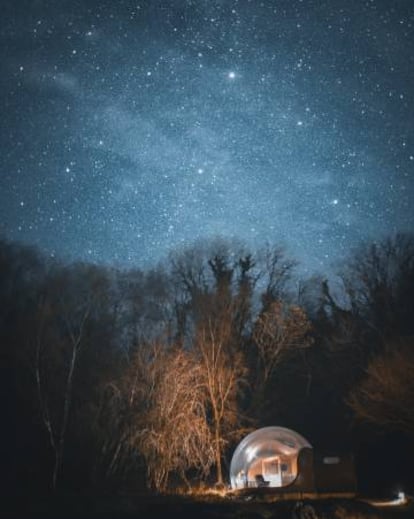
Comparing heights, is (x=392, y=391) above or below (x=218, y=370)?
below

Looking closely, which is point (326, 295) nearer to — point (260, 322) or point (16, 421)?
point (260, 322)

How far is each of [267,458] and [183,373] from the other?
7.19 meters

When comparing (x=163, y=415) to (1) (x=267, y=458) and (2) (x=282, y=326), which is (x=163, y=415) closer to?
(1) (x=267, y=458)

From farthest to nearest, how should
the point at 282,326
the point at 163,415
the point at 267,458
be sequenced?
the point at 282,326, the point at 267,458, the point at 163,415

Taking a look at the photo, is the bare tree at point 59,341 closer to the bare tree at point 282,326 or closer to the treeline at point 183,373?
the treeline at point 183,373

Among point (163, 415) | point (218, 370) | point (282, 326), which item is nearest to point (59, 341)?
point (163, 415)

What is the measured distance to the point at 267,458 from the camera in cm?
2234

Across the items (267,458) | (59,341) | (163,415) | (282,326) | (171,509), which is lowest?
(171,509)

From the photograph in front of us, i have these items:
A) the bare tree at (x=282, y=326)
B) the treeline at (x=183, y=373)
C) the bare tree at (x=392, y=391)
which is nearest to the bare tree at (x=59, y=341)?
the treeline at (x=183, y=373)

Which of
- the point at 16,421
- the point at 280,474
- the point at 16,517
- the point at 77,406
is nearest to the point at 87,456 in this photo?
the point at 77,406

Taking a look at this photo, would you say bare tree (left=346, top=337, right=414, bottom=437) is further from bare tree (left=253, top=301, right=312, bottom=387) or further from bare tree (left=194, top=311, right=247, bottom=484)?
bare tree (left=194, top=311, right=247, bottom=484)

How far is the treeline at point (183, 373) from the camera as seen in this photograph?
18531 mm

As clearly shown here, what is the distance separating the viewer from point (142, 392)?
19031 mm

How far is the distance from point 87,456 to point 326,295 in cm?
1760
